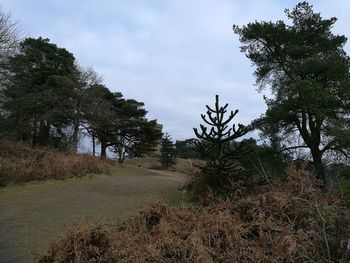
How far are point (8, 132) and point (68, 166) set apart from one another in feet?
32.2

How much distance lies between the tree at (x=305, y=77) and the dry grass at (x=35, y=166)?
9.54m

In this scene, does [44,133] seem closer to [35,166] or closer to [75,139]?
[75,139]

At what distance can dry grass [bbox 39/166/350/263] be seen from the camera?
18.4 feet

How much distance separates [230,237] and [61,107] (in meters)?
27.5

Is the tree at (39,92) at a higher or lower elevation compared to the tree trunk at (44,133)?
higher

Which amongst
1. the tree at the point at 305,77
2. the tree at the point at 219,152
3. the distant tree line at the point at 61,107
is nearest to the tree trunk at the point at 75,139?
the distant tree line at the point at 61,107

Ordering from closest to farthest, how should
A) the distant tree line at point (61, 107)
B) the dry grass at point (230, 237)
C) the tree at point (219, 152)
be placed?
the dry grass at point (230, 237), the tree at point (219, 152), the distant tree line at point (61, 107)

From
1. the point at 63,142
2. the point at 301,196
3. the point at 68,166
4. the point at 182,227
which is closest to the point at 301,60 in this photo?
the point at 68,166

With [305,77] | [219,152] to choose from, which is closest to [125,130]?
[305,77]

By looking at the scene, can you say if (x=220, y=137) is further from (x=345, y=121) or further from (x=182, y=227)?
(x=345, y=121)

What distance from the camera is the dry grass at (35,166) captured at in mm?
15055

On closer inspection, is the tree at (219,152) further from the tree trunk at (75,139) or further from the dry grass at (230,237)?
the tree trunk at (75,139)

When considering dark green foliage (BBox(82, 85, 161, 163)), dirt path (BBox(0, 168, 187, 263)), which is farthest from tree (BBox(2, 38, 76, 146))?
dirt path (BBox(0, 168, 187, 263))

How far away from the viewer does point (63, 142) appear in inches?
1403
